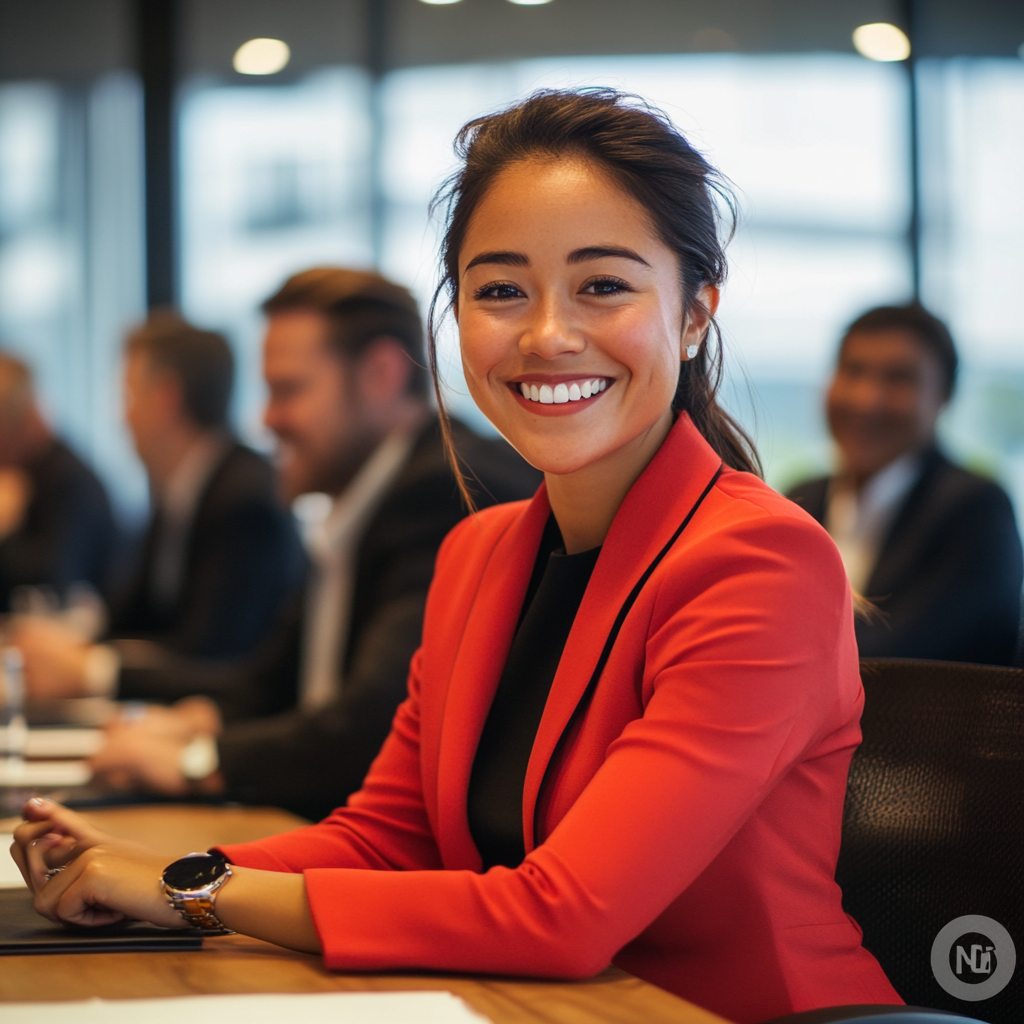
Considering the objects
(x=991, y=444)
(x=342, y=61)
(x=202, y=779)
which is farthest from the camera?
(x=342, y=61)

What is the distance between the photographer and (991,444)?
198 inches

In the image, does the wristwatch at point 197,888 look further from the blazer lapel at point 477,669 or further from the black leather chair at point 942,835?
the black leather chair at point 942,835

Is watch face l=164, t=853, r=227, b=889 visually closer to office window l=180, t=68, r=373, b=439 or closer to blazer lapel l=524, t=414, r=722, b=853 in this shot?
blazer lapel l=524, t=414, r=722, b=853

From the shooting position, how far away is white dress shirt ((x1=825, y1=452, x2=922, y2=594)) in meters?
3.10

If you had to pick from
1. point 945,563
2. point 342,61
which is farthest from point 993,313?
point 342,61

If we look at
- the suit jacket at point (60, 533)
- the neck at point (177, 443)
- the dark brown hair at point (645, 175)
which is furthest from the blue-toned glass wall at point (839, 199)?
the dark brown hair at point (645, 175)

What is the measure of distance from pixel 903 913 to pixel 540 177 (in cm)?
82

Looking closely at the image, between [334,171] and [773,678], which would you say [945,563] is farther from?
[334,171]

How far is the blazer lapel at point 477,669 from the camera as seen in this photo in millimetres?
1229

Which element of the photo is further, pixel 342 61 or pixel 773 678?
pixel 342 61

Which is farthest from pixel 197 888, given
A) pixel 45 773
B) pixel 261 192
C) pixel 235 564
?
pixel 261 192

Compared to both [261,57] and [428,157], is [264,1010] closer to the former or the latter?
[428,157]

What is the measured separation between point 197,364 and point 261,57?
2304mm

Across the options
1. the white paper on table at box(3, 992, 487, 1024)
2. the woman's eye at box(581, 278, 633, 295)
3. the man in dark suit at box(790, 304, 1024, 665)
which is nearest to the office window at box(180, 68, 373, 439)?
the man in dark suit at box(790, 304, 1024, 665)
